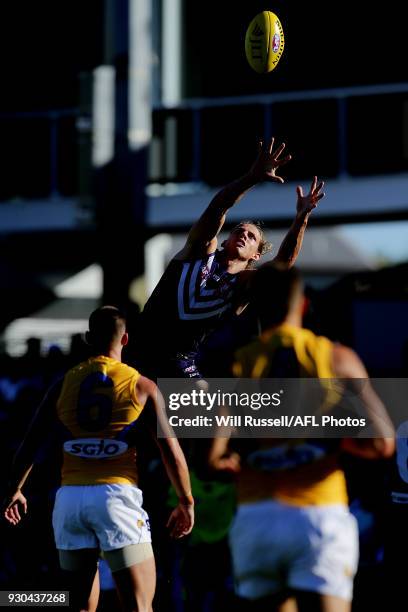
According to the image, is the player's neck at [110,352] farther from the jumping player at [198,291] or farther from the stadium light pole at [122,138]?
the stadium light pole at [122,138]

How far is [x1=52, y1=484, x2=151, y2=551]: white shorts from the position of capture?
5457 millimetres

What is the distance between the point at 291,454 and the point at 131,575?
1625 mm

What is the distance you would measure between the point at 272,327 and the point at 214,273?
6.71 ft

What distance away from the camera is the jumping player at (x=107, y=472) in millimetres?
5488

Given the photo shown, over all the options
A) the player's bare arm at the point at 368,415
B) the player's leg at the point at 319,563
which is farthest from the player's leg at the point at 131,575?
the player's bare arm at the point at 368,415

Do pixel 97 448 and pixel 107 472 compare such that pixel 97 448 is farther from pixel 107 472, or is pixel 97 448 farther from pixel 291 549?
pixel 291 549

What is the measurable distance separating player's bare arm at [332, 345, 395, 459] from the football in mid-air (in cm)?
390

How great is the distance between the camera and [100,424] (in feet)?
18.0

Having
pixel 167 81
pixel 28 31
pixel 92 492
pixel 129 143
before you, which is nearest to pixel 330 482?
pixel 92 492

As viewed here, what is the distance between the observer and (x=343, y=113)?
14.5 metres

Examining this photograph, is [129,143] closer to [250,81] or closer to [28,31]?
[250,81]

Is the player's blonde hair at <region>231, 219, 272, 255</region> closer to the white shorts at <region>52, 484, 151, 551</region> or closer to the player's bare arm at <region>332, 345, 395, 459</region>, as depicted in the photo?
the white shorts at <region>52, 484, 151, 551</region>

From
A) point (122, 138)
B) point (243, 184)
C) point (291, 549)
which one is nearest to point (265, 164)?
point (243, 184)

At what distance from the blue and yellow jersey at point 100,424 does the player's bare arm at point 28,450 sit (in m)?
0.19
